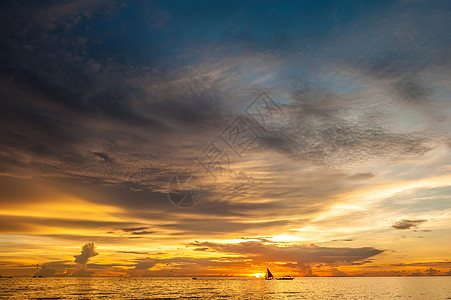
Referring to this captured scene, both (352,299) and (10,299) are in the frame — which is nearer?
(10,299)

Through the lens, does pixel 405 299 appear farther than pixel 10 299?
Yes

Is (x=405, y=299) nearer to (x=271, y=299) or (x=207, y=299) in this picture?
(x=271, y=299)

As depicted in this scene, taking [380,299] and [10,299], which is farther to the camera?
[380,299]

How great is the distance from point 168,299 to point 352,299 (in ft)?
315

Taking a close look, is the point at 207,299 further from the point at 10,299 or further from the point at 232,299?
the point at 10,299

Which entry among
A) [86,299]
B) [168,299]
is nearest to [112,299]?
[86,299]

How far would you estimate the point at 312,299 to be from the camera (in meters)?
165

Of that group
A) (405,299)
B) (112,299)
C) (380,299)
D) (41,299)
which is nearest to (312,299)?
(380,299)

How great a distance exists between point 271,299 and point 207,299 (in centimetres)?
3322

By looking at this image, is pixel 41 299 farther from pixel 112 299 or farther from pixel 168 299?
pixel 168 299

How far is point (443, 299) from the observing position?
160m

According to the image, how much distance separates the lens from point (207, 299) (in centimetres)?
15288

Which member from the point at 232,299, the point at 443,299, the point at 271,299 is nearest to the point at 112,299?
the point at 232,299

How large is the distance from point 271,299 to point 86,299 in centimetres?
9008
